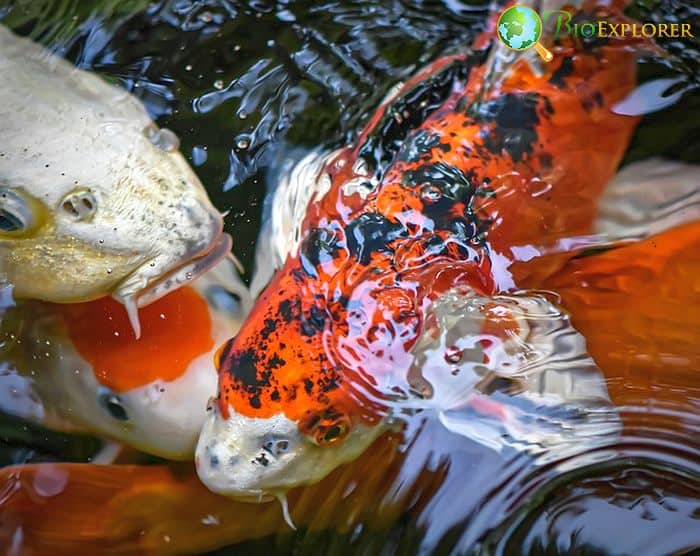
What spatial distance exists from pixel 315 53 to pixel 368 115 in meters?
0.27

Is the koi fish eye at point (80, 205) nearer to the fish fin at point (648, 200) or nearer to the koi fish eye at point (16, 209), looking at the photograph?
the koi fish eye at point (16, 209)

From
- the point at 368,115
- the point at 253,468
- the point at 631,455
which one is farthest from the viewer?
the point at 368,115

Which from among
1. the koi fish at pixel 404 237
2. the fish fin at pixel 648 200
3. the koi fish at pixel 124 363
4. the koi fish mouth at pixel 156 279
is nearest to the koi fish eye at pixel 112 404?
the koi fish at pixel 124 363

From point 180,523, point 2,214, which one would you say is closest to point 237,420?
point 180,523

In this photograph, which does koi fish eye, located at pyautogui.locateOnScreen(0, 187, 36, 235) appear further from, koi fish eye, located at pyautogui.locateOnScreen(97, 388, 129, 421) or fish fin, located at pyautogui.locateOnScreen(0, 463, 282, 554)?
fish fin, located at pyautogui.locateOnScreen(0, 463, 282, 554)

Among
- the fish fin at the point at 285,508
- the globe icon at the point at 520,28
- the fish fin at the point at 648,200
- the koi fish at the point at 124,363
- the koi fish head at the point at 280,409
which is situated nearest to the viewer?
the koi fish head at the point at 280,409

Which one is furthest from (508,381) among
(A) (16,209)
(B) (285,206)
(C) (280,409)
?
(A) (16,209)

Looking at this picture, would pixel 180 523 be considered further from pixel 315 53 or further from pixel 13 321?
pixel 315 53

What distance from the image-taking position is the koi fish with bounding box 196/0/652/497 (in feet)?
5.46

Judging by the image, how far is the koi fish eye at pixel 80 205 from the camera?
168 cm

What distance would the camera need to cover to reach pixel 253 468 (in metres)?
1.64

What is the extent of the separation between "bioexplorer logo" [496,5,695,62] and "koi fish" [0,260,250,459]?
977 mm

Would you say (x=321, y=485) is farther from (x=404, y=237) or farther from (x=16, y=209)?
(x=16, y=209)

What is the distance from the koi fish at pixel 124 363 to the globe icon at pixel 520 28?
96 cm
